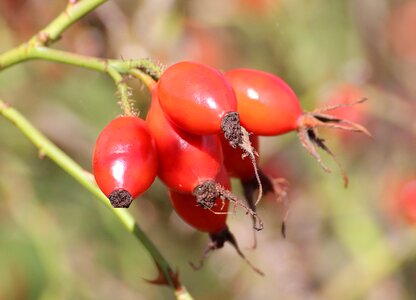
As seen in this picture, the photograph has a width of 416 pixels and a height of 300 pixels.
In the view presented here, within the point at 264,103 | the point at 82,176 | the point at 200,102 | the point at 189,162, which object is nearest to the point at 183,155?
the point at 189,162

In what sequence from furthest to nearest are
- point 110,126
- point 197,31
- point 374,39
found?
point 197,31 < point 374,39 < point 110,126

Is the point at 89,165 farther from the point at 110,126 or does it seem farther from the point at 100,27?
the point at 110,126

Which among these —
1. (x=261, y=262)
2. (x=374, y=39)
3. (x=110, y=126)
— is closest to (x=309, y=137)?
(x=110, y=126)

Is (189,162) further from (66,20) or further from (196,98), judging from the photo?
(66,20)

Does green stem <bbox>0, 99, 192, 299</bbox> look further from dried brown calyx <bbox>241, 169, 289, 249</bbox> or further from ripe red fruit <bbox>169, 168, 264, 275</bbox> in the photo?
dried brown calyx <bbox>241, 169, 289, 249</bbox>

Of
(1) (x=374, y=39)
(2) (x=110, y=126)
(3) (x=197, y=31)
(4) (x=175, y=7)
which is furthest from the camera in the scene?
(3) (x=197, y=31)

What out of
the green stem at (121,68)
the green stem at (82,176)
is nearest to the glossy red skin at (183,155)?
the green stem at (121,68)

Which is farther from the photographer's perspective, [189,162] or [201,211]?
[201,211]

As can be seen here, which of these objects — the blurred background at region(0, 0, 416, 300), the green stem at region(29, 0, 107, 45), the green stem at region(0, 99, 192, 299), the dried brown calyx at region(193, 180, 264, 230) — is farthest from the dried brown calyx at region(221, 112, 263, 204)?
the blurred background at region(0, 0, 416, 300)
